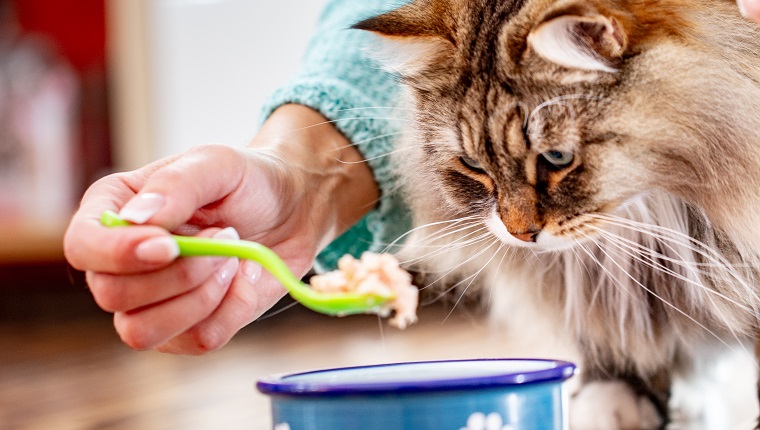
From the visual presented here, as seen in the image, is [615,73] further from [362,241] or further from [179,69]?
[179,69]

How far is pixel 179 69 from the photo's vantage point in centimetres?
326

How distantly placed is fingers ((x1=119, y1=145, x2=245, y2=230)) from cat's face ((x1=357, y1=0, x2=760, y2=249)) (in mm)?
226

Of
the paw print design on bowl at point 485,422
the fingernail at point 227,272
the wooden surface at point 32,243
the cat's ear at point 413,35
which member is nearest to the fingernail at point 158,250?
the fingernail at point 227,272

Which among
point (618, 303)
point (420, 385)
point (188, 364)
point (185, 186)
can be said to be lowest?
point (188, 364)

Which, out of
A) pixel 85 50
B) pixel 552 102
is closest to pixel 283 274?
pixel 552 102

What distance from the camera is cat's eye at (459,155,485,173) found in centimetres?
104

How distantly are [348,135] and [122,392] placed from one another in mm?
728

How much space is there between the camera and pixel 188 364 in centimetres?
208

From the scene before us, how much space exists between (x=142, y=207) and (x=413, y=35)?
37 centimetres

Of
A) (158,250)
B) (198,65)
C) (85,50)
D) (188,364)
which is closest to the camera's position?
(158,250)

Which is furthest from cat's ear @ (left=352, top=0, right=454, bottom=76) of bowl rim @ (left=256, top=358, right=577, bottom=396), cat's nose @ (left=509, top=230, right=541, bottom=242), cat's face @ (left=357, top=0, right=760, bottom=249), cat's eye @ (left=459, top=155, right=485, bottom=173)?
bowl rim @ (left=256, top=358, right=577, bottom=396)

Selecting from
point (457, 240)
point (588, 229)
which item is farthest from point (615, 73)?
point (457, 240)

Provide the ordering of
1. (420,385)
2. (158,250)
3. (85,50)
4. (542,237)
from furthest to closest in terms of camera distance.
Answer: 1. (85,50)
2. (542,237)
3. (158,250)
4. (420,385)

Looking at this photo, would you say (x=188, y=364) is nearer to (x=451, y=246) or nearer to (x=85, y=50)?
(x=451, y=246)
